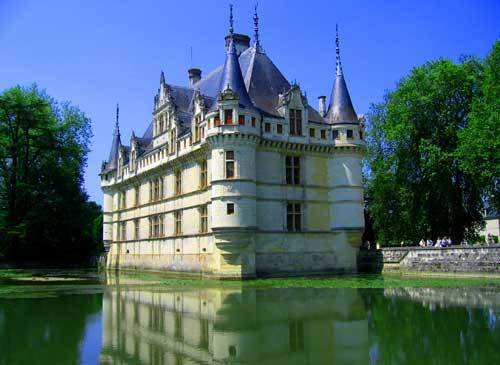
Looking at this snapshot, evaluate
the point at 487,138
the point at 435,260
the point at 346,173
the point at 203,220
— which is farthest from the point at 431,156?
the point at 203,220

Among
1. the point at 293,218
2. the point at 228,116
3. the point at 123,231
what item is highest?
the point at 228,116

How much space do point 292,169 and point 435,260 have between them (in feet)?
28.8

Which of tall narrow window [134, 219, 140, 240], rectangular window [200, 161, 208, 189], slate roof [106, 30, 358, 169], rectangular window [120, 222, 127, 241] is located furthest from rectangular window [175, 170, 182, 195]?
rectangular window [120, 222, 127, 241]

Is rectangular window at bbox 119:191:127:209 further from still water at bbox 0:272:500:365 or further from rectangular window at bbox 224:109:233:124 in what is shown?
still water at bbox 0:272:500:365

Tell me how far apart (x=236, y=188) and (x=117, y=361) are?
1849cm

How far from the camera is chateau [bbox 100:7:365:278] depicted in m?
26.7

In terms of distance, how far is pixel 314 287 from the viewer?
2047 centimetres

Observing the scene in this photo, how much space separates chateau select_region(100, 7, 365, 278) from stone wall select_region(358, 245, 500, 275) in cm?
164

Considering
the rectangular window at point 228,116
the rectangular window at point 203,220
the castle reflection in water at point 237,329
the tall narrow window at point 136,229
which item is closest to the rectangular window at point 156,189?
the tall narrow window at point 136,229

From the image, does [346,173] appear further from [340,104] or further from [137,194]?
[137,194]

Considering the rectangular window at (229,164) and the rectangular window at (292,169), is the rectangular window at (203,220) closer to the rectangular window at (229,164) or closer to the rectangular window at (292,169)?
the rectangular window at (229,164)

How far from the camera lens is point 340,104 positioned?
3092 cm

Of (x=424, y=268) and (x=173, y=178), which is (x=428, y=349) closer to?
(x=424, y=268)

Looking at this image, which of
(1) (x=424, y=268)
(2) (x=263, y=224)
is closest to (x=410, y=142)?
(1) (x=424, y=268)
